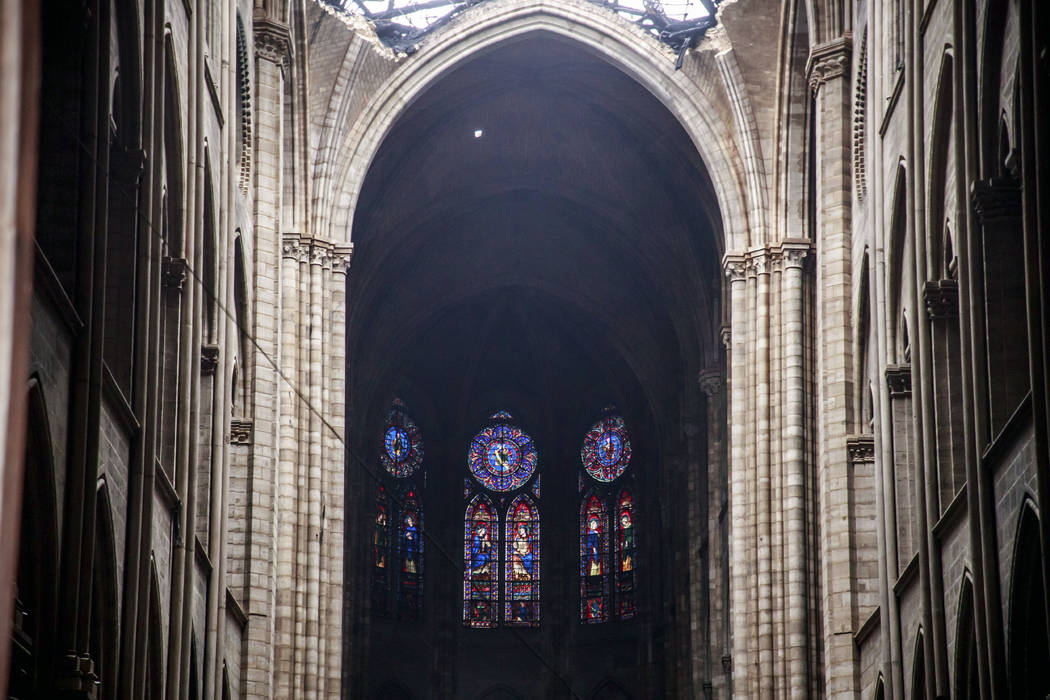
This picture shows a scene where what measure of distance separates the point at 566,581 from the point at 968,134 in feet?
97.6

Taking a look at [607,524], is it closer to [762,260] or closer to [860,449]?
[762,260]

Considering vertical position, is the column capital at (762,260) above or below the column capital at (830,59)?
below

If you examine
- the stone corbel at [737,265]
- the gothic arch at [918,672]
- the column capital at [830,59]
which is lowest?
the gothic arch at [918,672]

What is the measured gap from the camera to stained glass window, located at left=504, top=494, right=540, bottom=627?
42.8 metres

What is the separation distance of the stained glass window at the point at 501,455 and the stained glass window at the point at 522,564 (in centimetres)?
61

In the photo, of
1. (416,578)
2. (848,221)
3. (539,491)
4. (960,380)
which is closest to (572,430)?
(539,491)

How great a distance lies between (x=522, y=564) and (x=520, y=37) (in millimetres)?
16959

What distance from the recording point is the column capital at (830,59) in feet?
80.0

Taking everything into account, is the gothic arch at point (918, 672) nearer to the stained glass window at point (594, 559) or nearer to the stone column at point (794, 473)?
the stone column at point (794, 473)

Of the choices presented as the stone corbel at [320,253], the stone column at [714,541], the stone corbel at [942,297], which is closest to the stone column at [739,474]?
the stone column at [714,541]

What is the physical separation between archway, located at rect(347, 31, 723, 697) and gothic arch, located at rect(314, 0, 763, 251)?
34cm

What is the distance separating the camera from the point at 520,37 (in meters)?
30.8

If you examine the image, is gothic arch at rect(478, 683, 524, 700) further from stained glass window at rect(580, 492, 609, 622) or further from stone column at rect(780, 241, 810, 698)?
stone column at rect(780, 241, 810, 698)

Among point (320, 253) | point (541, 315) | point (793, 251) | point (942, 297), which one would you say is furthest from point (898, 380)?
point (541, 315)
